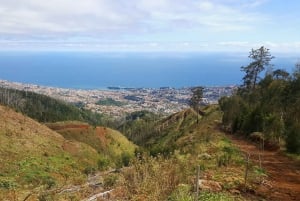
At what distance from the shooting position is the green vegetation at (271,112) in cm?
2175

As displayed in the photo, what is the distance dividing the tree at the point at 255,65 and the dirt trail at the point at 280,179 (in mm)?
29950

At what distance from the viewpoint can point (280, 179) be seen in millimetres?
12797

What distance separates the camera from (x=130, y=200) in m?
6.97

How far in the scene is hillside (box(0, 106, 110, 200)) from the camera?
21791 mm

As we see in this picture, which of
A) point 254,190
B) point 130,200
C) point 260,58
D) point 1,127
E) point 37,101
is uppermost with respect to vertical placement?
point 260,58

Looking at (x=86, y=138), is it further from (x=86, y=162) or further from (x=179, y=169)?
(x=179, y=169)

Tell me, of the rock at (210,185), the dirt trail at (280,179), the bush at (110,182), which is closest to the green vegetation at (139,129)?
the dirt trail at (280,179)

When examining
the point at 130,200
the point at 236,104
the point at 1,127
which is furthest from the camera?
the point at 236,104

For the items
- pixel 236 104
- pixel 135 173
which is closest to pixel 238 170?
pixel 135 173

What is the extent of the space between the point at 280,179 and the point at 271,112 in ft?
43.9

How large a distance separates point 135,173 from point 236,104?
29.9m

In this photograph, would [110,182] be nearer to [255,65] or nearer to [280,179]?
[280,179]

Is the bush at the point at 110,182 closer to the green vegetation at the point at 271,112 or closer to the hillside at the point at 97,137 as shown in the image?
the green vegetation at the point at 271,112

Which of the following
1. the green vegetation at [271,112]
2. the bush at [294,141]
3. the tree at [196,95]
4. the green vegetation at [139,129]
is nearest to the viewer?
the bush at [294,141]
